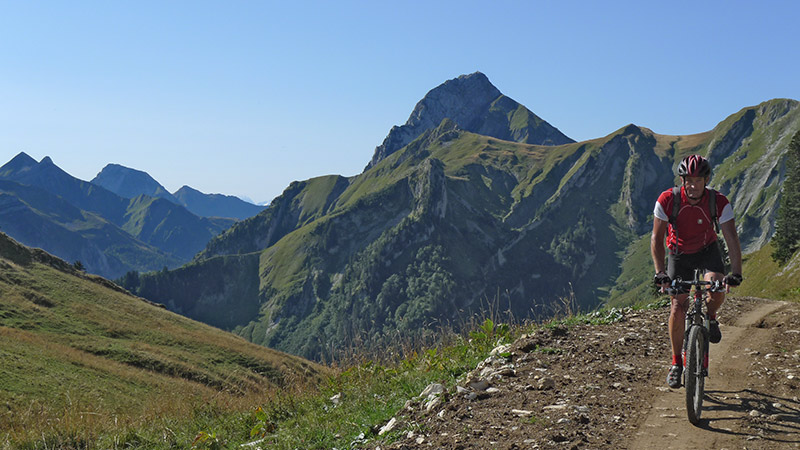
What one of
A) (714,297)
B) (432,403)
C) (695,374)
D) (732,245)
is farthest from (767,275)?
(432,403)

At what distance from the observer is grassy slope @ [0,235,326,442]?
12.5m

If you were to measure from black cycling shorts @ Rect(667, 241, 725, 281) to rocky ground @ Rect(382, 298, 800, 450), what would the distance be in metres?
1.80

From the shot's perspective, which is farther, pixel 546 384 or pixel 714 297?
pixel 546 384

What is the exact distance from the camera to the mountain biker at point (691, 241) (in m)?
7.64

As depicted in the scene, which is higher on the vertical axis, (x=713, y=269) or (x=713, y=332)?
(x=713, y=269)

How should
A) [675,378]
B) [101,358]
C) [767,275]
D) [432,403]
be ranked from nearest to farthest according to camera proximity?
[675,378] < [432,403] < [101,358] < [767,275]

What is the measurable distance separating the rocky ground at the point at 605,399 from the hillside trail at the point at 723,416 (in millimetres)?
13

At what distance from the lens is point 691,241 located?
7895mm

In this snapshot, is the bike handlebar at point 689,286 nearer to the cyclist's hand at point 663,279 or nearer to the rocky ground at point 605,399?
the cyclist's hand at point 663,279

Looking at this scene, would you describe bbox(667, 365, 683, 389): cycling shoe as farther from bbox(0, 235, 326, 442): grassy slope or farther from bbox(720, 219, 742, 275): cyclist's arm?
bbox(0, 235, 326, 442): grassy slope

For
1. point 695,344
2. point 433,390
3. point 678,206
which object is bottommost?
point 433,390

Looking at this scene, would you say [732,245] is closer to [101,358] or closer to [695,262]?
[695,262]

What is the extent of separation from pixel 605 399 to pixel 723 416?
1482mm

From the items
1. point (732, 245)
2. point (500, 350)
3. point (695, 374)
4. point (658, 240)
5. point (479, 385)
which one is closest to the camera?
point (695, 374)
